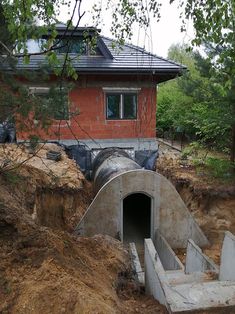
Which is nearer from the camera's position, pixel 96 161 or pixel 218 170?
pixel 218 170

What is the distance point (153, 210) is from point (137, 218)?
207cm

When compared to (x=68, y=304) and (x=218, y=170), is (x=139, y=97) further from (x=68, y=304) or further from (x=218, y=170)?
(x=68, y=304)

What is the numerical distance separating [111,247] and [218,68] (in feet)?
13.4

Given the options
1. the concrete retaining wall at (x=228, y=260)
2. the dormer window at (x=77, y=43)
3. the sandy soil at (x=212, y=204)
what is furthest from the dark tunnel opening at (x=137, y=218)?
the dormer window at (x=77, y=43)

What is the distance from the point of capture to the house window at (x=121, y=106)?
15.3m

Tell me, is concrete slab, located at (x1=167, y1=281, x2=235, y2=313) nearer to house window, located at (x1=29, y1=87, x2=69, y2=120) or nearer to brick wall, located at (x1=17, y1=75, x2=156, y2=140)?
house window, located at (x1=29, y1=87, x2=69, y2=120)

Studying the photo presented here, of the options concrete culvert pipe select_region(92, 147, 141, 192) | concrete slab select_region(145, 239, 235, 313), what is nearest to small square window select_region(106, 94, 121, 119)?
concrete culvert pipe select_region(92, 147, 141, 192)

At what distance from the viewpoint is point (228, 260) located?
5.80 m

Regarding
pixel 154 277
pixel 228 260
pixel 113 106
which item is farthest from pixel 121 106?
pixel 154 277

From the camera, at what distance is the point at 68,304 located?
10.9 ft

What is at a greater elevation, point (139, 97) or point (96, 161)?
point (139, 97)

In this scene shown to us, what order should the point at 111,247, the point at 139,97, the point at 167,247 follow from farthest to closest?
the point at 139,97 → the point at 167,247 → the point at 111,247

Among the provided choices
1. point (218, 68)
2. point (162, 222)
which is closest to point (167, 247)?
point (162, 222)

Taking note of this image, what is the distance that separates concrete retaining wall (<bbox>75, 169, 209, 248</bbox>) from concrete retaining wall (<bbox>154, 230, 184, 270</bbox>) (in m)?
0.26
